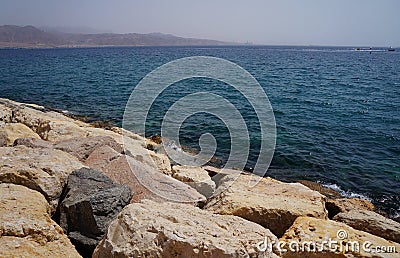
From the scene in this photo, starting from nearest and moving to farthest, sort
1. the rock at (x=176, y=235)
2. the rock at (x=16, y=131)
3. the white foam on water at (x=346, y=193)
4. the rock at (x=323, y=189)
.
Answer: the rock at (x=176, y=235)
the rock at (x=16, y=131)
the white foam on water at (x=346, y=193)
the rock at (x=323, y=189)

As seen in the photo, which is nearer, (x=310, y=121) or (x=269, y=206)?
(x=269, y=206)

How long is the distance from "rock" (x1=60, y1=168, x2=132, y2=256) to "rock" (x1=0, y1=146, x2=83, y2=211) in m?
0.33

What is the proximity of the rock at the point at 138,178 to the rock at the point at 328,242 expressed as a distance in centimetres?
225

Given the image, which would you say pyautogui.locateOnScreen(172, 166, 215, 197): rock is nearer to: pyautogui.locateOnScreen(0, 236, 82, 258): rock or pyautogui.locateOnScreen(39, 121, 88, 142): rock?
pyautogui.locateOnScreen(39, 121, 88, 142): rock

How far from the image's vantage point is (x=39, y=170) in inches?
203

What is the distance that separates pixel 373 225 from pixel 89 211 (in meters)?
5.19

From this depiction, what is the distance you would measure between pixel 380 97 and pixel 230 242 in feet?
89.9

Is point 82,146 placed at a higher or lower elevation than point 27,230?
higher

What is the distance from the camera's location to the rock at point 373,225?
5821 millimetres

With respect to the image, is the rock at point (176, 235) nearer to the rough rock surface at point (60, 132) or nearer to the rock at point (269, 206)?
the rock at point (269, 206)

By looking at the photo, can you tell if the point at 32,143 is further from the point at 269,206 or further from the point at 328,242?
the point at 328,242

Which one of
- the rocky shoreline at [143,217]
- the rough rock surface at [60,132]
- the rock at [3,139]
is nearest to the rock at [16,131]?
the rough rock surface at [60,132]

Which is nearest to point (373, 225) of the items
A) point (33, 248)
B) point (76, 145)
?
point (33, 248)

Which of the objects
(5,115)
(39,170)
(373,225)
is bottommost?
(373,225)
